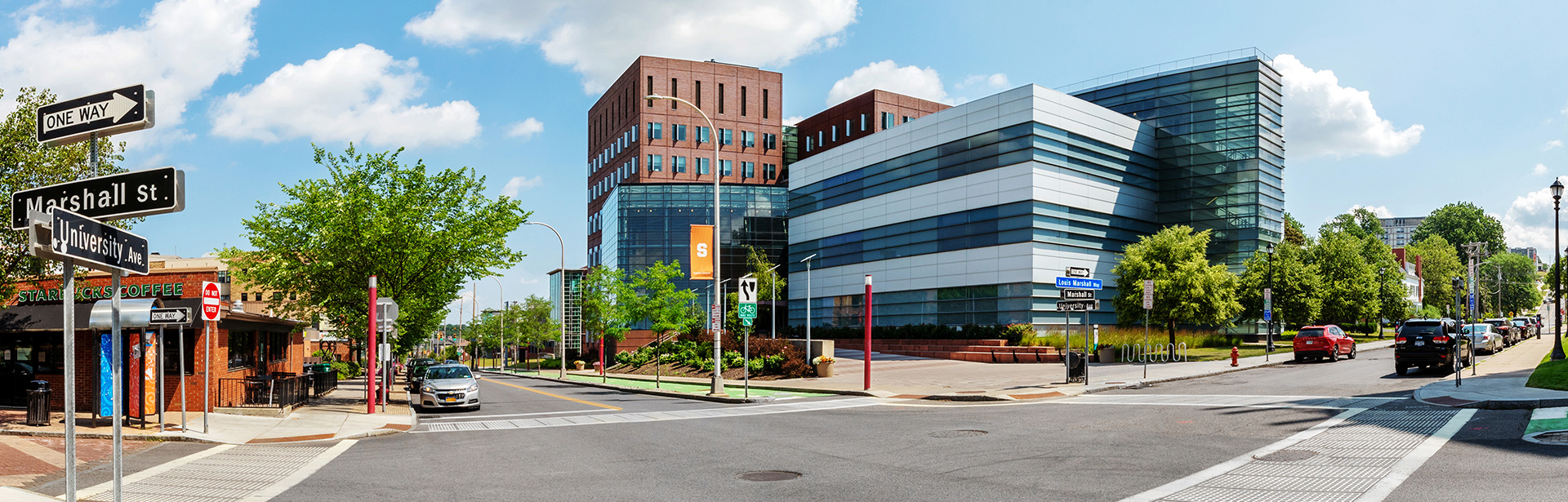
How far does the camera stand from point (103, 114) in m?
7.17

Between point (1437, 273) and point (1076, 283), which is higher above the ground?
point (1076, 283)

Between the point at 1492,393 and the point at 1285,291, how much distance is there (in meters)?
38.0

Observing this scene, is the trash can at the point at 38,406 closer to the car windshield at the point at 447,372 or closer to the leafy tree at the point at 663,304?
the car windshield at the point at 447,372

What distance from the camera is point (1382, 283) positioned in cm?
7262

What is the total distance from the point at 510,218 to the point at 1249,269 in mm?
44994

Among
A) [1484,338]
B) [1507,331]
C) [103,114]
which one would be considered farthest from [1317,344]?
[103,114]

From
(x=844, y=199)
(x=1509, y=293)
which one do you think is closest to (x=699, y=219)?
(x=844, y=199)

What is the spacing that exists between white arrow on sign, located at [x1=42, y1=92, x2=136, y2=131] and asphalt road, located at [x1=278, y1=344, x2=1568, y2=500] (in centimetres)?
442

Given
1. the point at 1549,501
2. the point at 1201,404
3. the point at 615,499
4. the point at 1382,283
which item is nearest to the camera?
the point at 1549,501

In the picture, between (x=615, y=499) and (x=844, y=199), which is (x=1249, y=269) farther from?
(x=615, y=499)

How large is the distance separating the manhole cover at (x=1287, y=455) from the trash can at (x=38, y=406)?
2064 centimetres

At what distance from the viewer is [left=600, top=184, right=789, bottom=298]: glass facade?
7906 cm

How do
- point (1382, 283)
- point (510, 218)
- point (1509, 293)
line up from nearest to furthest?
point (510, 218)
point (1382, 283)
point (1509, 293)

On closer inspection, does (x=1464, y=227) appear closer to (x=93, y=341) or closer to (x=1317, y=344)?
(x=1317, y=344)
